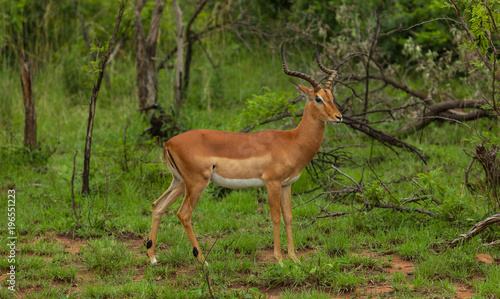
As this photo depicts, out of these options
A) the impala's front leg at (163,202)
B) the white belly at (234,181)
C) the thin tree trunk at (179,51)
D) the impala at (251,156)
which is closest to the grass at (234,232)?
the impala's front leg at (163,202)

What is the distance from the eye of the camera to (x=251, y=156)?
199 inches

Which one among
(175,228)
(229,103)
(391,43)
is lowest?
(175,228)

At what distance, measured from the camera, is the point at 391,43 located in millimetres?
11148

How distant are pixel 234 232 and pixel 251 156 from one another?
4.51 ft

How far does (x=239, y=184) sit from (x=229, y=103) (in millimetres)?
5876

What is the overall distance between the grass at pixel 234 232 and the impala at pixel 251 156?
38 cm

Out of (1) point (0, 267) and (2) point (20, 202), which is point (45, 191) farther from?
(1) point (0, 267)

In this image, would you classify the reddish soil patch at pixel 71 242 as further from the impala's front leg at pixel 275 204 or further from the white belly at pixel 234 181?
the impala's front leg at pixel 275 204

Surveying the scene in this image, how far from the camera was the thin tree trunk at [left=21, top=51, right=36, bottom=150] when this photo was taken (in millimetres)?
8094

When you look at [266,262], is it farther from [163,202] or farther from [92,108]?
[92,108]

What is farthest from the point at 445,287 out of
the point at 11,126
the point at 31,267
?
the point at 11,126

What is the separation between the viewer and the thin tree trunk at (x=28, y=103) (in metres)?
8.09

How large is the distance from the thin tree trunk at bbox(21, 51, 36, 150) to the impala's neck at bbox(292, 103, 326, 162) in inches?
188

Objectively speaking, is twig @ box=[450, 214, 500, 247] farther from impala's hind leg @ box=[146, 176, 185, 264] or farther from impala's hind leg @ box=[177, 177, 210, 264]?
impala's hind leg @ box=[146, 176, 185, 264]
